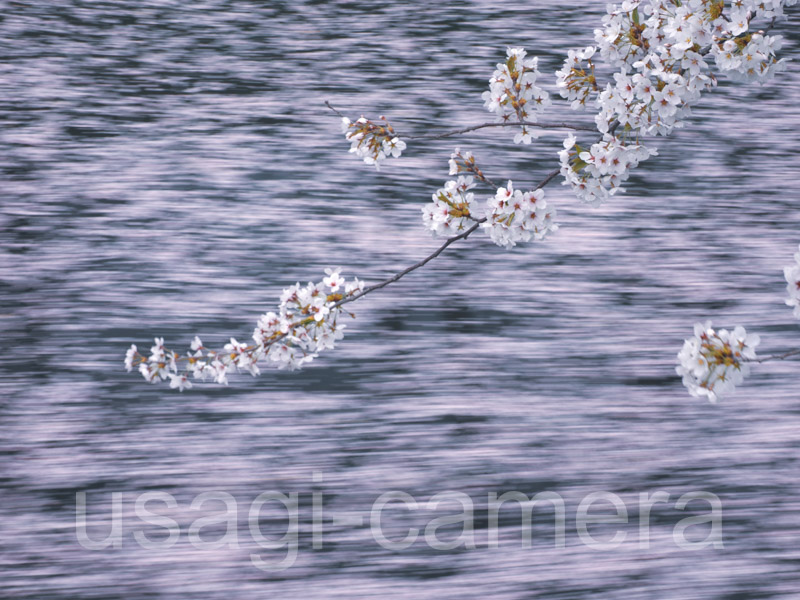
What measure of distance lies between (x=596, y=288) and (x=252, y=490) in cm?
158

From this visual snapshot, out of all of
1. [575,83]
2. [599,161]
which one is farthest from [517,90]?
[599,161]

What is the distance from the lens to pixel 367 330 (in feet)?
9.03

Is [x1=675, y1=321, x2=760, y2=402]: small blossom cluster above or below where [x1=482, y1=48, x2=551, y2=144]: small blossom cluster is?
below

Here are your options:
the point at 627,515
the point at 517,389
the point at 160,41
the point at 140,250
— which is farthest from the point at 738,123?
the point at 160,41

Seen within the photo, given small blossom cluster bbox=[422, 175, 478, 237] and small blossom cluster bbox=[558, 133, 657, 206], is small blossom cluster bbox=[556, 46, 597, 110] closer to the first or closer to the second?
small blossom cluster bbox=[558, 133, 657, 206]

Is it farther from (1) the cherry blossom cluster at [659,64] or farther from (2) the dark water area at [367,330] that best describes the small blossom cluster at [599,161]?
(2) the dark water area at [367,330]

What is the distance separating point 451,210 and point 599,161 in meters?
0.36

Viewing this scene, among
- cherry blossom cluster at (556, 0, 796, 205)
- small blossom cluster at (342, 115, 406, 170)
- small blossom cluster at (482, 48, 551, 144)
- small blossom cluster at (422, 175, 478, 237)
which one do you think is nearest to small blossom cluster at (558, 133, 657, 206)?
cherry blossom cluster at (556, 0, 796, 205)

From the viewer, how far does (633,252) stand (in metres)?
3.07

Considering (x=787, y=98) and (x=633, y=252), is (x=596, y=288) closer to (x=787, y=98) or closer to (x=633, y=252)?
(x=633, y=252)

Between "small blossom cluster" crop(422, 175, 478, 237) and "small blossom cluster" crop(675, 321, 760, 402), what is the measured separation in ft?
2.20

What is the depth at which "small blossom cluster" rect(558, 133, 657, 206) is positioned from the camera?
1609 millimetres

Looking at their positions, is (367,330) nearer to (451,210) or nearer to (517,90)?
(451,210)

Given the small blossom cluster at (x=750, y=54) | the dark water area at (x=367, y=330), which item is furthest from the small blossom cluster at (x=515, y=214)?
the dark water area at (x=367, y=330)
